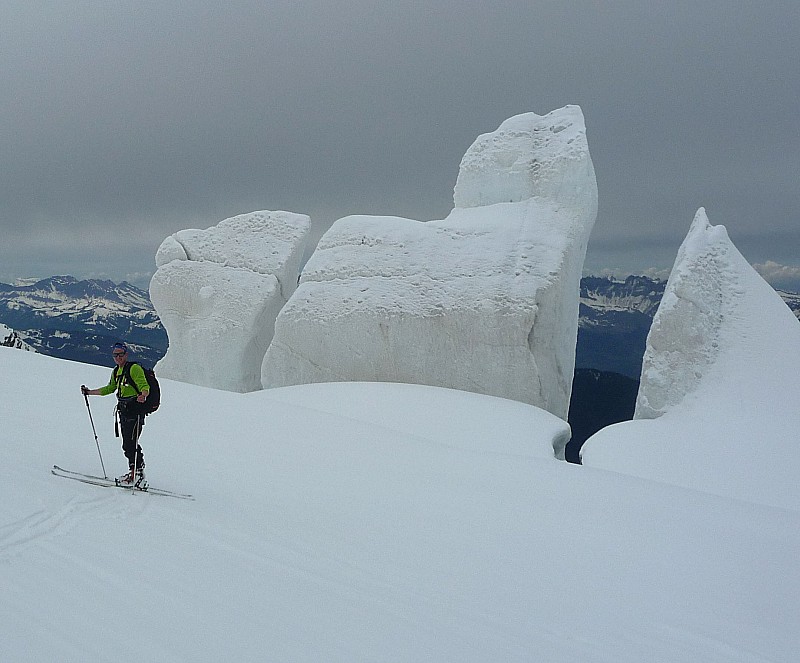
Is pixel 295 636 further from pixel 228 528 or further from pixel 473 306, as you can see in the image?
pixel 473 306

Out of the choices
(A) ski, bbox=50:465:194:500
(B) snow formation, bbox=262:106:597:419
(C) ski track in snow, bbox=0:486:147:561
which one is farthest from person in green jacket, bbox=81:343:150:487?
(B) snow formation, bbox=262:106:597:419

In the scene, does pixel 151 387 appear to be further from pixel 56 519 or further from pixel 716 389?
pixel 716 389

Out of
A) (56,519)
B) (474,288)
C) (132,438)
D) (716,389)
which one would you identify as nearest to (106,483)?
(132,438)

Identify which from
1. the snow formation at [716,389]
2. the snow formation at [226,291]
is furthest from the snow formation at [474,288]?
the snow formation at [716,389]

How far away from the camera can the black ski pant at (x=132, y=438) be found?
5934mm

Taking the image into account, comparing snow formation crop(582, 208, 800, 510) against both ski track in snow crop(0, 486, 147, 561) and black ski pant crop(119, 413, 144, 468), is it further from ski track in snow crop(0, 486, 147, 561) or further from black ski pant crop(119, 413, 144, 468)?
ski track in snow crop(0, 486, 147, 561)

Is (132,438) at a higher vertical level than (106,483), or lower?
higher

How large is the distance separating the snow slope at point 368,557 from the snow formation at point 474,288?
546 cm

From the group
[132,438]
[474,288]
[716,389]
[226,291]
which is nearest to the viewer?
[132,438]

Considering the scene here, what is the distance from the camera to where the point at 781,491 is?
8562 millimetres

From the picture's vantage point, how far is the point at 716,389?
473 inches

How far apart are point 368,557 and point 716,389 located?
33.0ft

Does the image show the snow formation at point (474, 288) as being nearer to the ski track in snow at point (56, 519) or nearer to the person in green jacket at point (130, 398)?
the person in green jacket at point (130, 398)

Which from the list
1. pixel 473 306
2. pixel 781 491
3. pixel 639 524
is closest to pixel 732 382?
pixel 781 491
